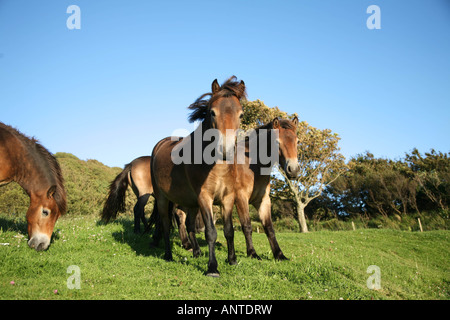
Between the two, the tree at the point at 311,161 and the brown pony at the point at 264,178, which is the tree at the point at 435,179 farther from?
the brown pony at the point at 264,178

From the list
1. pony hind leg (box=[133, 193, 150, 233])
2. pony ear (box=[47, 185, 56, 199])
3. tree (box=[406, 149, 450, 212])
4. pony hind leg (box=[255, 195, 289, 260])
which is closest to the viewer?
pony hind leg (box=[255, 195, 289, 260])

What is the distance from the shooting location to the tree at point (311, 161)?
24.2m

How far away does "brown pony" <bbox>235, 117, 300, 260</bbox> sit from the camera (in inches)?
246

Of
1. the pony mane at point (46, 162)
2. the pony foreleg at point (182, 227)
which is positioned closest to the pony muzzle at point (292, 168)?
the pony foreleg at point (182, 227)

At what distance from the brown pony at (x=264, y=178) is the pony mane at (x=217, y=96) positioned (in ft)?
4.78

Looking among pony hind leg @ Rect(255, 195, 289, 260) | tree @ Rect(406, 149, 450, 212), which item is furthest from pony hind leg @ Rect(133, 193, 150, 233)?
tree @ Rect(406, 149, 450, 212)

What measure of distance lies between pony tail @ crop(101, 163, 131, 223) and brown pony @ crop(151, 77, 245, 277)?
410 cm

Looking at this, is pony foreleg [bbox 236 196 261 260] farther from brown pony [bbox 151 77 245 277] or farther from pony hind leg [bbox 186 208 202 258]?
pony hind leg [bbox 186 208 202 258]

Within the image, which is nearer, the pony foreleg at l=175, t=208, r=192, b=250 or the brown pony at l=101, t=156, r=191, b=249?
the pony foreleg at l=175, t=208, r=192, b=250

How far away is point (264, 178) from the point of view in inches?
268

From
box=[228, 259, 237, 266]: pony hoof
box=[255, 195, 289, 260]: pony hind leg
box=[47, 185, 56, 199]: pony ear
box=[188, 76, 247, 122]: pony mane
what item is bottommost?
box=[228, 259, 237, 266]: pony hoof

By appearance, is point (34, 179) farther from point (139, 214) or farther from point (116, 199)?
point (116, 199)

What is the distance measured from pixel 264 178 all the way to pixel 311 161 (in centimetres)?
1922
